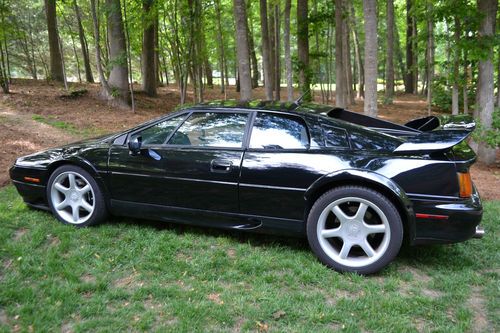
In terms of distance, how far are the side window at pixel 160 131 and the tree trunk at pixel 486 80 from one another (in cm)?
642

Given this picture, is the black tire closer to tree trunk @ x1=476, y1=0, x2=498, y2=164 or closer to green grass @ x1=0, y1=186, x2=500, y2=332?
green grass @ x1=0, y1=186, x2=500, y2=332

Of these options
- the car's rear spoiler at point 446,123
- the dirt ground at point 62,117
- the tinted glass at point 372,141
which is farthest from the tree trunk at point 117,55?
the tinted glass at point 372,141

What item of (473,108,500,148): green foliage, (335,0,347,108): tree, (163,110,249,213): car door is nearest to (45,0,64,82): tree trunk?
(335,0,347,108): tree

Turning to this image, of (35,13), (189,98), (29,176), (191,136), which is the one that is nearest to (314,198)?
(191,136)

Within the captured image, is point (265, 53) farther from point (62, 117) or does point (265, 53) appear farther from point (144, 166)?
point (144, 166)

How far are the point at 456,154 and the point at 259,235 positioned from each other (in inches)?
80.8

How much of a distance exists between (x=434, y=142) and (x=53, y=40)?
16.2m

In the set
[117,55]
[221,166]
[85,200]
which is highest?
[117,55]

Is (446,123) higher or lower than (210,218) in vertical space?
higher

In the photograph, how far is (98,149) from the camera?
431 cm

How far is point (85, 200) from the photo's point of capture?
4.38 m

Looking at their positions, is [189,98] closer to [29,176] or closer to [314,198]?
[29,176]

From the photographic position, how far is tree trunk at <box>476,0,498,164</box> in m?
7.67

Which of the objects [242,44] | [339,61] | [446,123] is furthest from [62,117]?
[446,123]
